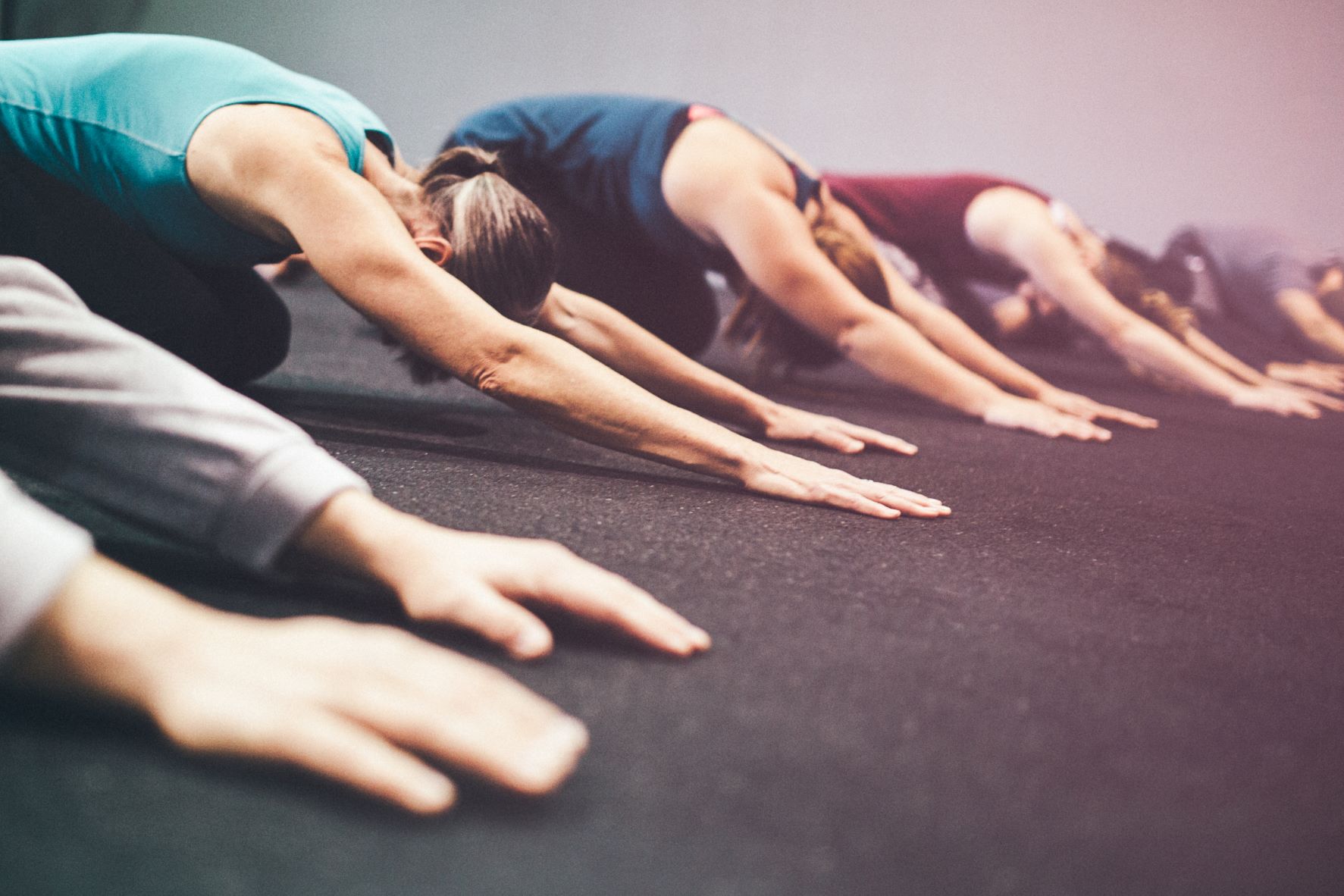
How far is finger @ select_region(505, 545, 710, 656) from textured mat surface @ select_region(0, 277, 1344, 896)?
0.02 metres

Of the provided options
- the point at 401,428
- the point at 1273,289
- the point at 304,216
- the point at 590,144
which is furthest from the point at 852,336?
the point at 1273,289

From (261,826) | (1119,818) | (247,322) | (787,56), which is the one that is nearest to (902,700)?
(1119,818)

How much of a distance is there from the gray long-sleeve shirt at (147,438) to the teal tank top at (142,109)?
40 cm

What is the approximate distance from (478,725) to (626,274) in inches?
57.1

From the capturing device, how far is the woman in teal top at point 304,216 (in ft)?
2.93

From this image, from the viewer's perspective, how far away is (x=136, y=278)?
3.88 feet

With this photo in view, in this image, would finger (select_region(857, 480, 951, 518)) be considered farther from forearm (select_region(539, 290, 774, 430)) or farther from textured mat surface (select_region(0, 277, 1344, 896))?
forearm (select_region(539, 290, 774, 430))

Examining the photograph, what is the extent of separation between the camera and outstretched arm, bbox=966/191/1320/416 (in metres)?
2.17

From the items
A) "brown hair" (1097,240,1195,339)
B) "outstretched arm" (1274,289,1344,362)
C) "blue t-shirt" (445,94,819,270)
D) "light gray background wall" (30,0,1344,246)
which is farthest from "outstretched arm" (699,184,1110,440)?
"light gray background wall" (30,0,1344,246)

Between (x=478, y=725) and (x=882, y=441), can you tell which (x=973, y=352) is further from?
(x=478, y=725)

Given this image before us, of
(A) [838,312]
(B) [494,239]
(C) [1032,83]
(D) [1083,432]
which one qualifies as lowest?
(D) [1083,432]

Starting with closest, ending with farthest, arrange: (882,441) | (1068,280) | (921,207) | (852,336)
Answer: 1. (882,441)
2. (852,336)
3. (1068,280)
4. (921,207)

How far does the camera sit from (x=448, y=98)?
3986mm

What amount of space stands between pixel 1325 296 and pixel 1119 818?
3893 mm
